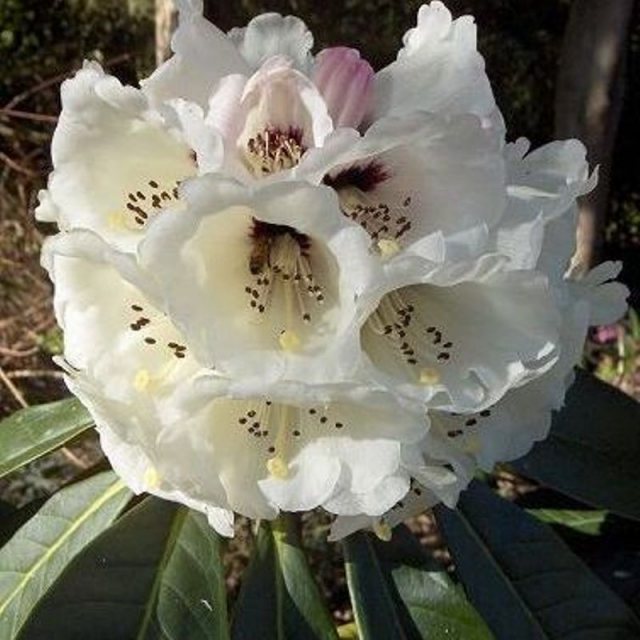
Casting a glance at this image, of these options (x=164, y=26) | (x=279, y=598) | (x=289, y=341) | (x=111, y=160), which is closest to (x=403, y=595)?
(x=279, y=598)

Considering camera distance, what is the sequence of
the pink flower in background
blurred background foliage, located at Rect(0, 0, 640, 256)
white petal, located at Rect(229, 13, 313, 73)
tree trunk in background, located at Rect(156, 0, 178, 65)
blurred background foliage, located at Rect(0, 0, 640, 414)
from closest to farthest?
1. white petal, located at Rect(229, 13, 313, 73)
2. tree trunk in background, located at Rect(156, 0, 178, 65)
3. the pink flower in background
4. blurred background foliage, located at Rect(0, 0, 640, 414)
5. blurred background foliage, located at Rect(0, 0, 640, 256)

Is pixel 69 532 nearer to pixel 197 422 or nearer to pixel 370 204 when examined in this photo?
pixel 197 422

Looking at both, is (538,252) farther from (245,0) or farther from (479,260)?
(245,0)

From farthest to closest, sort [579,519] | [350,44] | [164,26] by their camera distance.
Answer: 1. [350,44]
2. [164,26]
3. [579,519]

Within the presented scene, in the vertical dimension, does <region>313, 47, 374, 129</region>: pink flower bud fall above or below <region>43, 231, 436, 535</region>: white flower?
above

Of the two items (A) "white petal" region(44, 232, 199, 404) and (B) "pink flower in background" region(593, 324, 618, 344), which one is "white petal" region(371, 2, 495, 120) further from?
(B) "pink flower in background" region(593, 324, 618, 344)

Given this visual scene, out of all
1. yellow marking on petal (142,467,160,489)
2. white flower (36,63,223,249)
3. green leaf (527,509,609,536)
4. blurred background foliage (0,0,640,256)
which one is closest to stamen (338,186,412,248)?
white flower (36,63,223,249)

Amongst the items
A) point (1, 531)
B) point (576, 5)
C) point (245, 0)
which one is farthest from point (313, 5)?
point (1, 531)
